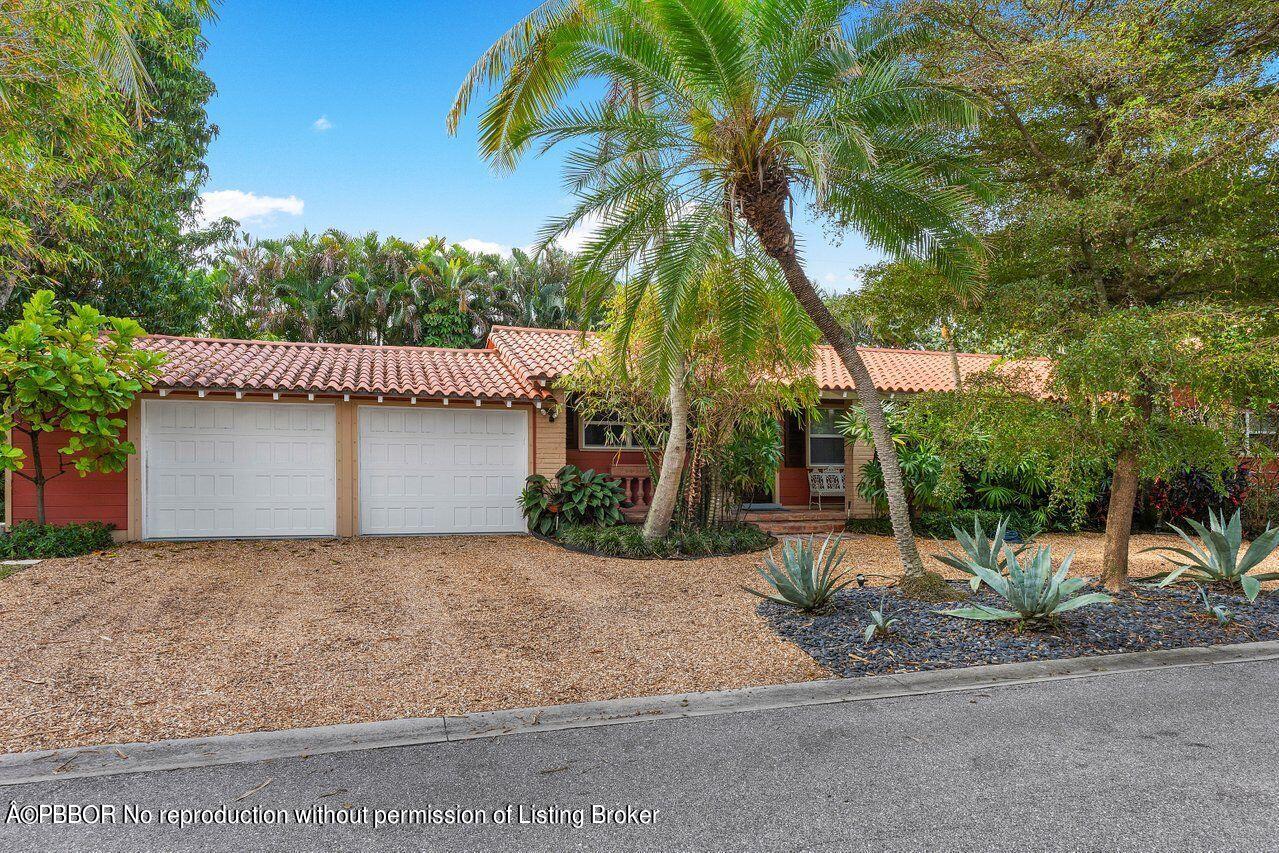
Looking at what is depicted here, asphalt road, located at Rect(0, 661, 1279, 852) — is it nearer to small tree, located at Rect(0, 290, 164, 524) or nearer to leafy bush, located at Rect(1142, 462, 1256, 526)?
small tree, located at Rect(0, 290, 164, 524)

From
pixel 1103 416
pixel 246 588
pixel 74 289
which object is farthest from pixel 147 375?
pixel 1103 416

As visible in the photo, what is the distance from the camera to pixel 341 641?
587 cm

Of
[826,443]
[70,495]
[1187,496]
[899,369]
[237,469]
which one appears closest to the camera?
[70,495]

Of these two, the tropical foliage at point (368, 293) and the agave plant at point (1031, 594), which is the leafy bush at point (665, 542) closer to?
the agave plant at point (1031, 594)

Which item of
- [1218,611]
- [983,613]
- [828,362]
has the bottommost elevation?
[1218,611]

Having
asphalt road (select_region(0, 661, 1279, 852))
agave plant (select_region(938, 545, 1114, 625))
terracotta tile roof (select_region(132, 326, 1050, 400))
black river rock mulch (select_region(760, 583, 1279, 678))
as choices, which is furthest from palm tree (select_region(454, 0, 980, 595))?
terracotta tile roof (select_region(132, 326, 1050, 400))

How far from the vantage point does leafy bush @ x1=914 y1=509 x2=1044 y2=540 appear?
492 inches

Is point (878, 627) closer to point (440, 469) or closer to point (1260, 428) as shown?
point (1260, 428)

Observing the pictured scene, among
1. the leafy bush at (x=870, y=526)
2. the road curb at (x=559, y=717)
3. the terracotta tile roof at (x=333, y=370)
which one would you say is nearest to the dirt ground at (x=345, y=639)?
the road curb at (x=559, y=717)

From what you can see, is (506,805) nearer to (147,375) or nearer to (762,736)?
(762,736)

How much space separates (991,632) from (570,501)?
737 centimetres

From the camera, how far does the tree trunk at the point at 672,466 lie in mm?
10070

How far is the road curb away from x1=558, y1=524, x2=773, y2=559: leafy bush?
5378 mm

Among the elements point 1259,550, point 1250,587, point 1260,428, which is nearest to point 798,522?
point 1260,428
